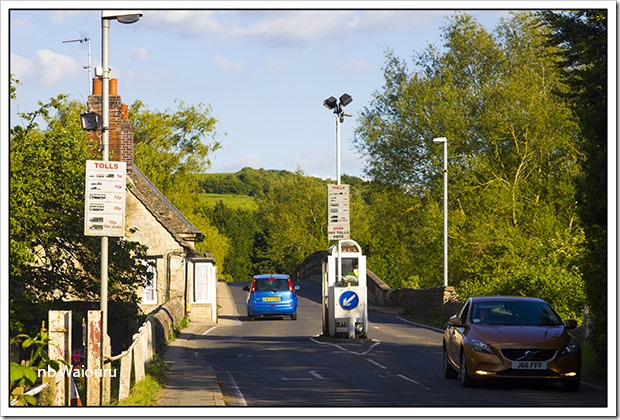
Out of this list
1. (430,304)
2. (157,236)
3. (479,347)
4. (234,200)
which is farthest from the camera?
(234,200)

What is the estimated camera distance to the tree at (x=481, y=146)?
46406 mm

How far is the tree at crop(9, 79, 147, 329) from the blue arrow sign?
568 centimetres

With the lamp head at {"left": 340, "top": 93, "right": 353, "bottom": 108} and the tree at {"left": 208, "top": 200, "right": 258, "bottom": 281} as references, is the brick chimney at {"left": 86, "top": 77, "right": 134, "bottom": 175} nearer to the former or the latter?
the lamp head at {"left": 340, "top": 93, "right": 353, "bottom": 108}

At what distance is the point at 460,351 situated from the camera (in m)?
18.7

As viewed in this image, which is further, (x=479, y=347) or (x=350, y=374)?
(x=350, y=374)

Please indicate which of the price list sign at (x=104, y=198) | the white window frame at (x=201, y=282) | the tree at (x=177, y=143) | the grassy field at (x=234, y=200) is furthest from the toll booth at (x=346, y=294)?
the grassy field at (x=234, y=200)

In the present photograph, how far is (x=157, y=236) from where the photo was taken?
143 ft

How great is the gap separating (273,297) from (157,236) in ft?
17.1

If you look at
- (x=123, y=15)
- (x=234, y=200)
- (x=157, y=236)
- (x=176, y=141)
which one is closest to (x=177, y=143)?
(x=176, y=141)

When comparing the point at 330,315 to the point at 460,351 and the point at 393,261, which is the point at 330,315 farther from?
the point at 393,261

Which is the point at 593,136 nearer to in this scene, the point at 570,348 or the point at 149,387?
the point at 570,348

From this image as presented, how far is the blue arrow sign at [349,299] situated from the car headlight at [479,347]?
12.5m

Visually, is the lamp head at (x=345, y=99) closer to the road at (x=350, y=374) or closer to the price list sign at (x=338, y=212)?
the price list sign at (x=338, y=212)

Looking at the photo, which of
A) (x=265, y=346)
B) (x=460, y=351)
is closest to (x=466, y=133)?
(x=265, y=346)
